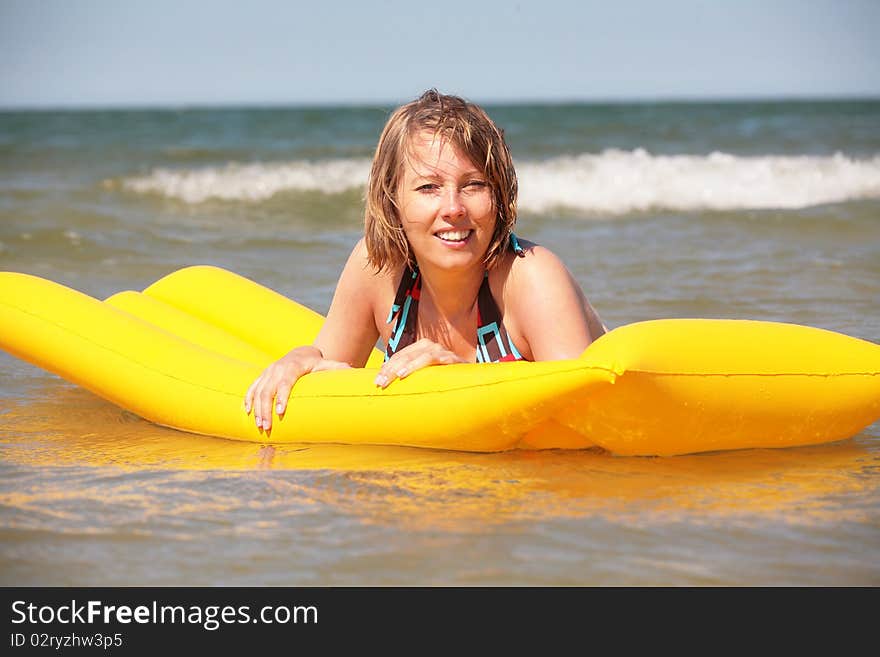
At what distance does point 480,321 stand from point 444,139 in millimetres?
509

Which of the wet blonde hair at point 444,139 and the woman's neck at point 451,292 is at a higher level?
the wet blonde hair at point 444,139

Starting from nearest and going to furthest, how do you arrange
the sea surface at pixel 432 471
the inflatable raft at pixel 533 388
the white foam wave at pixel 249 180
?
the sea surface at pixel 432 471 < the inflatable raft at pixel 533 388 < the white foam wave at pixel 249 180

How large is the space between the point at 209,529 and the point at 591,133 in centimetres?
1691

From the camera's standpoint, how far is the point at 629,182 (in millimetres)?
11852

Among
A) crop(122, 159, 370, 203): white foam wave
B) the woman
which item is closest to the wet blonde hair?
the woman

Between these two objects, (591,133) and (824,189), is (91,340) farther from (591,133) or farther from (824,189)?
(591,133)

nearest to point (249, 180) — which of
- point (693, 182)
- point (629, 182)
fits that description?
point (629, 182)

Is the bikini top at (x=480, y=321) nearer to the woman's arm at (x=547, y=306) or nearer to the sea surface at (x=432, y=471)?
the woman's arm at (x=547, y=306)

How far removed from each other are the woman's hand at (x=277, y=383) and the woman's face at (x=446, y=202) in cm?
47

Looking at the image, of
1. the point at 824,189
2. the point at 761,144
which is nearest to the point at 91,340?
the point at 824,189

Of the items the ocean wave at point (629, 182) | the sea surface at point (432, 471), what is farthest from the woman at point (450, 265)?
the ocean wave at point (629, 182)

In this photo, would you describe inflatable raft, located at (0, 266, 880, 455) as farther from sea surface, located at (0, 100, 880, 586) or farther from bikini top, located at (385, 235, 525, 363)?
bikini top, located at (385, 235, 525, 363)

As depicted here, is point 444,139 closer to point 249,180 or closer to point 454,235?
point 454,235

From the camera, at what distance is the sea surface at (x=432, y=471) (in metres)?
2.08
